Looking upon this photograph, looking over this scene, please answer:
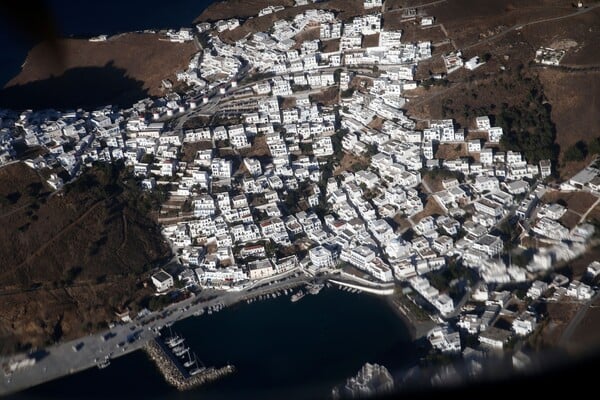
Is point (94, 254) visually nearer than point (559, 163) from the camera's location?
Yes

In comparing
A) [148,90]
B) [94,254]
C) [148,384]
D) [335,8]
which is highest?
[335,8]

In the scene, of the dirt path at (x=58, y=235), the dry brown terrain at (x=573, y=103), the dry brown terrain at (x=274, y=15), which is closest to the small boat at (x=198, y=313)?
the dirt path at (x=58, y=235)

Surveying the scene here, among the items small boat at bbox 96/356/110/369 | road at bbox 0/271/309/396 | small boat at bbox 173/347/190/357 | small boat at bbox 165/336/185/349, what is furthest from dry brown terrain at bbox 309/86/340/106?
small boat at bbox 96/356/110/369

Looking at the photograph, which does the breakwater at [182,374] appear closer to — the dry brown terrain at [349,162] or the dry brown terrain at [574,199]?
the dry brown terrain at [349,162]

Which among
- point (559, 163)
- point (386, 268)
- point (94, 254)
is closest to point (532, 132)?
point (559, 163)

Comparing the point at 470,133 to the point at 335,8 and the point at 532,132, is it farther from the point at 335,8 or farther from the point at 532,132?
the point at 335,8
